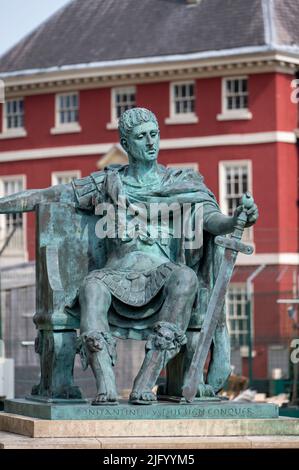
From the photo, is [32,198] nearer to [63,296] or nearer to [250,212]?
[63,296]

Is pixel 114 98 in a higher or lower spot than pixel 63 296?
higher

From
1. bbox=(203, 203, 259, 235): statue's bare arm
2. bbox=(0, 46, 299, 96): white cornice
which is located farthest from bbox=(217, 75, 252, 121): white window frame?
bbox=(203, 203, 259, 235): statue's bare arm

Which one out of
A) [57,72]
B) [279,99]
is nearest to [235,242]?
[279,99]

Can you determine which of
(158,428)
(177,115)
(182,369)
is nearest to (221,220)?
(182,369)

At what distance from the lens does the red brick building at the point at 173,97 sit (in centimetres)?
4869

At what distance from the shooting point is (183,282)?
31.2ft

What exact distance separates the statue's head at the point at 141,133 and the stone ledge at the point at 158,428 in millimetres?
1897

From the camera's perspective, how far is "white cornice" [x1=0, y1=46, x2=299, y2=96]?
4853 centimetres

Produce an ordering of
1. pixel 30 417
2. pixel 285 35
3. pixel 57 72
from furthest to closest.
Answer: pixel 57 72, pixel 285 35, pixel 30 417

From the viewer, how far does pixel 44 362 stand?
10.1 m

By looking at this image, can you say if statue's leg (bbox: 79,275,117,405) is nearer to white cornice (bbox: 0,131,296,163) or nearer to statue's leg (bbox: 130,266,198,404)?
statue's leg (bbox: 130,266,198,404)

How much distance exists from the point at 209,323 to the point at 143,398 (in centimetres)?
63

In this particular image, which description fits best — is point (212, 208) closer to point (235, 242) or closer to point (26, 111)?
point (235, 242)
